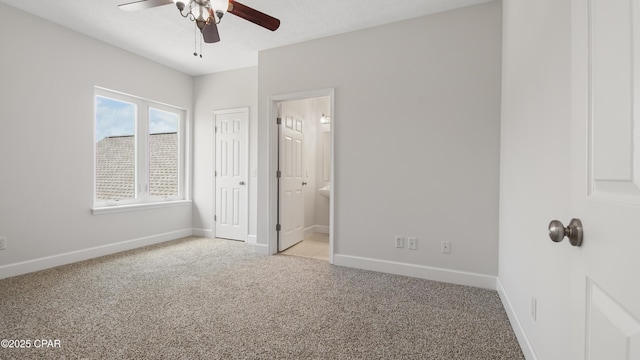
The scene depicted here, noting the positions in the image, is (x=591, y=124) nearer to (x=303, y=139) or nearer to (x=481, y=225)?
(x=481, y=225)

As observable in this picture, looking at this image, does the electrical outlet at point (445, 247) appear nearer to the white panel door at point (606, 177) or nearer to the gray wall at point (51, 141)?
the white panel door at point (606, 177)

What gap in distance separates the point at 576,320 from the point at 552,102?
105cm

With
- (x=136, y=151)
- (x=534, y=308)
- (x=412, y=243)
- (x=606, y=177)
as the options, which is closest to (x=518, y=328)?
(x=534, y=308)

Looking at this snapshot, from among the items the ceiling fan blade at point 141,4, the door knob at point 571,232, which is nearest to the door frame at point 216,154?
the ceiling fan blade at point 141,4

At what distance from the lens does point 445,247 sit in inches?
116

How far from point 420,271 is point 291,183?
7.05ft

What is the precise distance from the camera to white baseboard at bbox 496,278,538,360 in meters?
1.66

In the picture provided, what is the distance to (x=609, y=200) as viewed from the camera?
0.59 meters

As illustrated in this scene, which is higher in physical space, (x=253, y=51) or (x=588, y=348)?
(x=253, y=51)

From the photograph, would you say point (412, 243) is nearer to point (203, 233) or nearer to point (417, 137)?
point (417, 137)

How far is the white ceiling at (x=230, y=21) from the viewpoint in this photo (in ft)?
9.40

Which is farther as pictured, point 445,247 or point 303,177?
point 303,177

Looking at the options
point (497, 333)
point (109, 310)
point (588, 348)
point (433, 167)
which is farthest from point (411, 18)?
point (109, 310)

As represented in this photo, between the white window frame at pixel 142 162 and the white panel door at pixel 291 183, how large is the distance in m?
2.02
